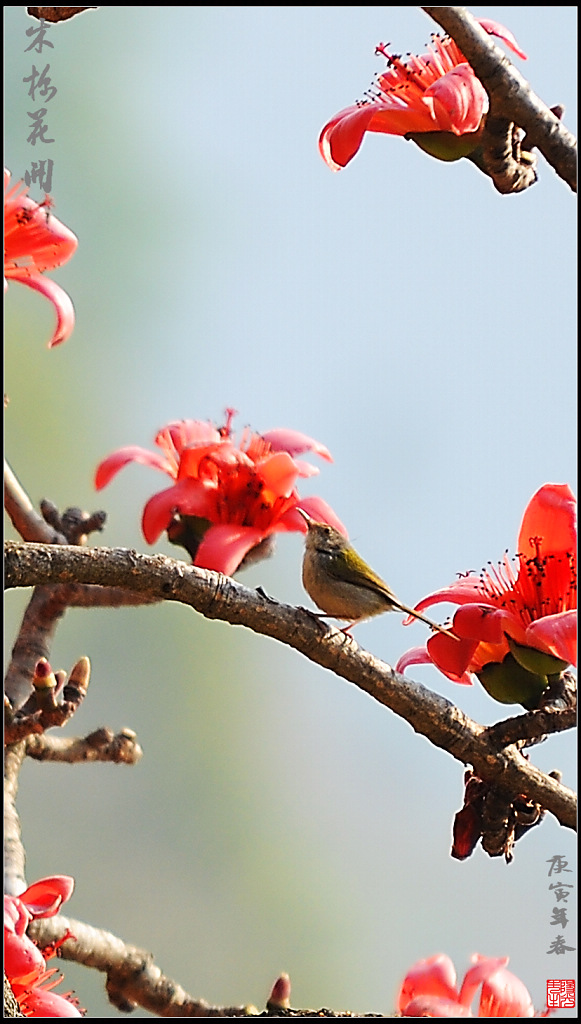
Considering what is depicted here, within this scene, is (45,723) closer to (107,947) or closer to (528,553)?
(107,947)

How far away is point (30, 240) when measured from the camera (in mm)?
428

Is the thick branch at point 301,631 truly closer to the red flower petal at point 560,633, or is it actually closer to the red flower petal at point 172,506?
the red flower petal at point 560,633

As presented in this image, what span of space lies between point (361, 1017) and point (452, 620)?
144 mm

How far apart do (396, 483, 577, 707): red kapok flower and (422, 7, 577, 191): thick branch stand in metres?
0.13

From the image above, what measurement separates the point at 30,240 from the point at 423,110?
0.17 metres

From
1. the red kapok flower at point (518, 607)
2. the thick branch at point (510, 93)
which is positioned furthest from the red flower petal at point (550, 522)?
the thick branch at point (510, 93)

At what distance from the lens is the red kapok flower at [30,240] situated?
424 mm

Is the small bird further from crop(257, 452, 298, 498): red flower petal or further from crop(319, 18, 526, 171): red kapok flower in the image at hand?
crop(319, 18, 526, 171): red kapok flower

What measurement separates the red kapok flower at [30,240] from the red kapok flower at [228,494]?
160mm

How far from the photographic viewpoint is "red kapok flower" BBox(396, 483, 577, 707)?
1.28ft

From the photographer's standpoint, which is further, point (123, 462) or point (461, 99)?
point (123, 462)

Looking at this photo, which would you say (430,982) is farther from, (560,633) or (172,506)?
(172,506)

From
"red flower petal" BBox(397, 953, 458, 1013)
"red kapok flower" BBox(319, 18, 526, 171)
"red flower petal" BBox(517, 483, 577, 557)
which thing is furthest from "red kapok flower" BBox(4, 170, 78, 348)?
"red flower petal" BBox(397, 953, 458, 1013)

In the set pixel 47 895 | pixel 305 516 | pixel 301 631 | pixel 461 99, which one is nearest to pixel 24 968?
pixel 47 895
